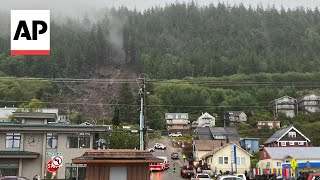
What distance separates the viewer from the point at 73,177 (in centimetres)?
4544

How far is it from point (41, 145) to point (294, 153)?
3623 cm

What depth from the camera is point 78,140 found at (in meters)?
47.8

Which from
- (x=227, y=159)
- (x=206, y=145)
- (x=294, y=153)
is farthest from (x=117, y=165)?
(x=206, y=145)

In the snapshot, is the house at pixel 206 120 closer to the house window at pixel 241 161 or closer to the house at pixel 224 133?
the house at pixel 224 133

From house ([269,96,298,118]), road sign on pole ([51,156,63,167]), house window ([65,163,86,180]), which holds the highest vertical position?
house ([269,96,298,118])

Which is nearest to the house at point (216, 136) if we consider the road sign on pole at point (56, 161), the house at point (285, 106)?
the house at point (285, 106)

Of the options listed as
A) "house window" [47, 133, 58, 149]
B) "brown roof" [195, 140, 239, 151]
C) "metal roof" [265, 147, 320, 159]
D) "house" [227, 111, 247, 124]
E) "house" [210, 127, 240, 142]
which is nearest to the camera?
"house window" [47, 133, 58, 149]

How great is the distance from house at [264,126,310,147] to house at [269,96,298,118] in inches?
2121

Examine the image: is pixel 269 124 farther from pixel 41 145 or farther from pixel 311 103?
pixel 41 145

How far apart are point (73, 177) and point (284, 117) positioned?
324ft

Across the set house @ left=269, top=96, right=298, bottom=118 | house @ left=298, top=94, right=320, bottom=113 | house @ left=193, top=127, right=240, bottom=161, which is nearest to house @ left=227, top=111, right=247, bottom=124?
house @ left=269, top=96, right=298, bottom=118

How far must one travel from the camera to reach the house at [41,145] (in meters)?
45.8

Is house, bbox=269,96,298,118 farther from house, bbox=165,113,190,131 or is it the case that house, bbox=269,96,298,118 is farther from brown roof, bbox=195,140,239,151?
brown roof, bbox=195,140,239,151

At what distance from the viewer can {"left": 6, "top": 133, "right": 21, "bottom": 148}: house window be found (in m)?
46.8
